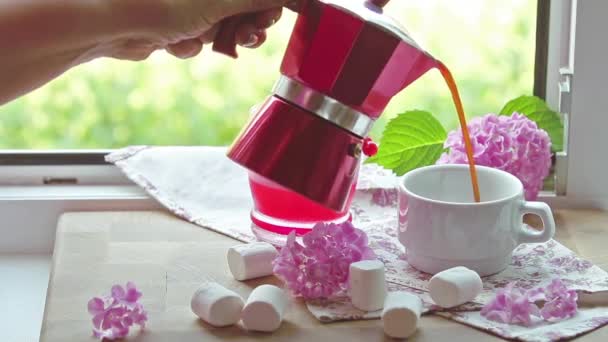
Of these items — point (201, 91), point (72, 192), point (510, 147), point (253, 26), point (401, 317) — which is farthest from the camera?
point (201, 91)

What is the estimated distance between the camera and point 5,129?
1554 mm

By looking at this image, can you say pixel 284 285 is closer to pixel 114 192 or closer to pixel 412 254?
pixel 412 254

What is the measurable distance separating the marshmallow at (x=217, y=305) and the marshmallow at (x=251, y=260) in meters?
0.07

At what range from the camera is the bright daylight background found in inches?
60.8

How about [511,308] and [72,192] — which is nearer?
[511,308]

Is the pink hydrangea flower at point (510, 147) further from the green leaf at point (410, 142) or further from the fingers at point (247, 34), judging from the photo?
the fingers at point (247, 34)

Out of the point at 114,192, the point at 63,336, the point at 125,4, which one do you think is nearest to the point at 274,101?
the point at 125,4

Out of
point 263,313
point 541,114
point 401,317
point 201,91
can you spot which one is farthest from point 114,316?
point 201,91

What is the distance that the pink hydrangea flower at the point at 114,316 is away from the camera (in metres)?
0.87

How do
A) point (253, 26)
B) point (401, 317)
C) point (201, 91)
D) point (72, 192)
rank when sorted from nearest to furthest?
point (401, 317) → point (253, 26) → point (72, 192) → point (201, 91)

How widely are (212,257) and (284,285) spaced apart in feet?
0.36

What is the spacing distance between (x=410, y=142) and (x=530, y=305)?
0.32m

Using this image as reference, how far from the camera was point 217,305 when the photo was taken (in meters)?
0.89

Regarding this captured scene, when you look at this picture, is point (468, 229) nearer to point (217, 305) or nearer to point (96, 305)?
point (217, 305)
